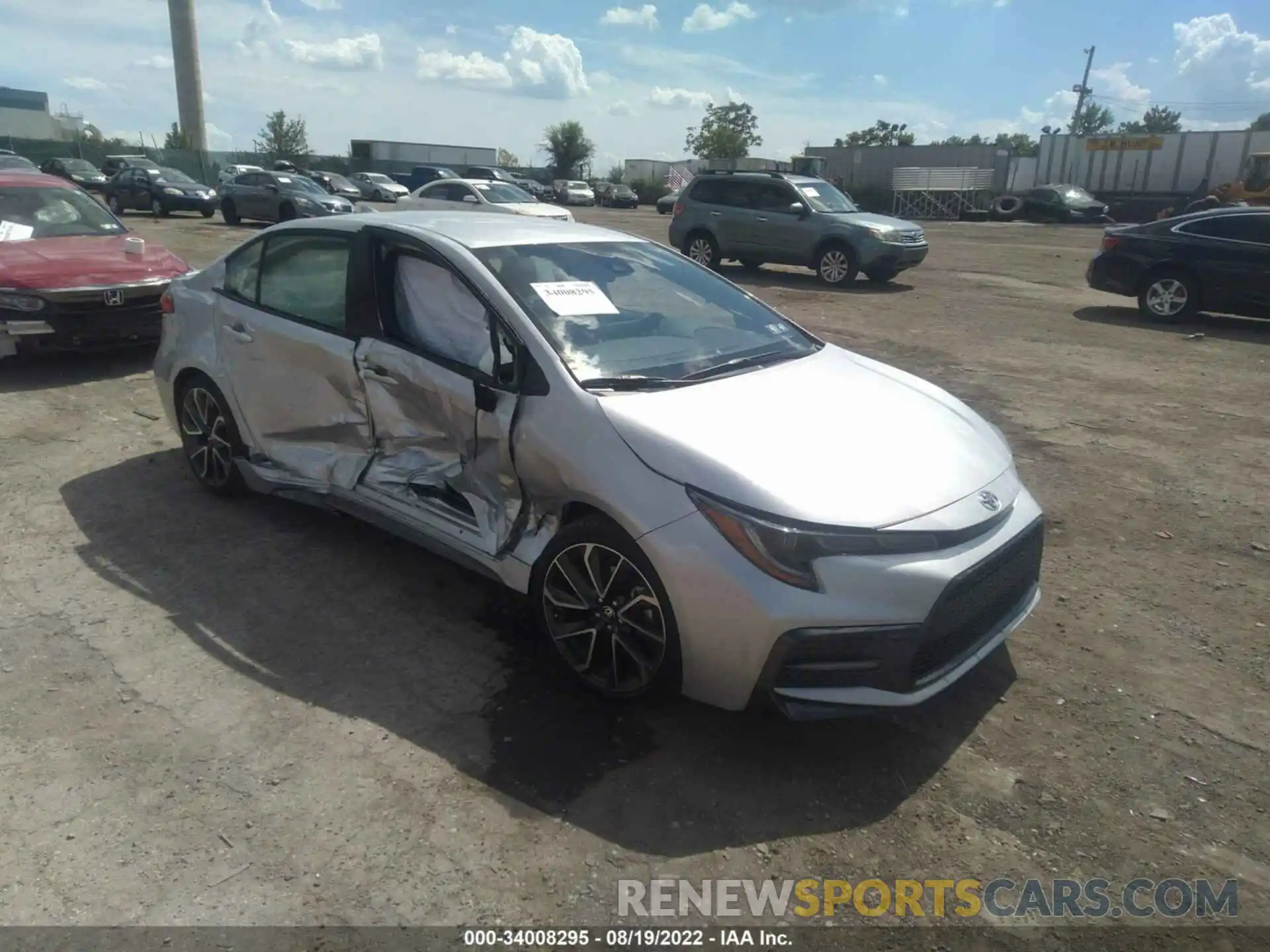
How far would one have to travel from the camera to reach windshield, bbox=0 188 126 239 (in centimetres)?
825

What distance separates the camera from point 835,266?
49.3 feet

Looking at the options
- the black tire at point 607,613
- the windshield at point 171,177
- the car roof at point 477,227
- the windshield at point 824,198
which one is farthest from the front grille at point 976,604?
the windshield at point 171,177

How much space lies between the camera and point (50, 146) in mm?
43969

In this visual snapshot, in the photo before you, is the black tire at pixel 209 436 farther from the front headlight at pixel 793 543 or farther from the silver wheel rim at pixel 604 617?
the front headlight at pixel 793 543

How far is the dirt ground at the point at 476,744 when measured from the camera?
2.61m

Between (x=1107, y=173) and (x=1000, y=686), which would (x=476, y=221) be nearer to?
(x=1000, y=686)

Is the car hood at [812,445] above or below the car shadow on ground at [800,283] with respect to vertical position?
above

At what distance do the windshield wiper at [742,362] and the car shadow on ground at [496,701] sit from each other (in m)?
1.24

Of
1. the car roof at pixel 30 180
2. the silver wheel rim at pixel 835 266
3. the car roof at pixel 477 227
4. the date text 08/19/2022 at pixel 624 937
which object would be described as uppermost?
the car roof at pixel 30 180

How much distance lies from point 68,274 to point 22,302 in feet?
1.40

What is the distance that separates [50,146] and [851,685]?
52738mm

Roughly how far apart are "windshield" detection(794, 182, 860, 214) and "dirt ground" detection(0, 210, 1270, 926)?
36.0ft

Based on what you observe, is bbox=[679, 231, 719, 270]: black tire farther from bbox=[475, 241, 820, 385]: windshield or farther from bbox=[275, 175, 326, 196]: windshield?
bbox=[275, 175, 326, 196]: windshield
